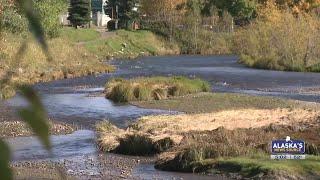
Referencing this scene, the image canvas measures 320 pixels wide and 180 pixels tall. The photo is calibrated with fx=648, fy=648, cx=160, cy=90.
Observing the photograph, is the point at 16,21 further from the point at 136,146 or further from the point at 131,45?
the point at 131,45

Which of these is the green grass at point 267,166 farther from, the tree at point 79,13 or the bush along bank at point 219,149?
the tree at point 79,13

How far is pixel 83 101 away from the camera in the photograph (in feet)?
93.0

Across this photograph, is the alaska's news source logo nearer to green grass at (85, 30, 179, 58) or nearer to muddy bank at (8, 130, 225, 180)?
muddy bank at (8, 130, 225, 180)

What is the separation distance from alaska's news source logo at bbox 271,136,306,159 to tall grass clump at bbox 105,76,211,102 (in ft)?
47.8

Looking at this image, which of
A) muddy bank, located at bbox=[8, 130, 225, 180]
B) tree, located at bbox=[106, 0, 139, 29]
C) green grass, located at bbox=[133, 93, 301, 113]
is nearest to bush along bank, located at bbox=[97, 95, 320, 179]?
muddy bank, located at bbox=[8, 130, 225, 180]

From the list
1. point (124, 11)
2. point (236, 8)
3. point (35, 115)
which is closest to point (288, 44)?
point (124, 11)

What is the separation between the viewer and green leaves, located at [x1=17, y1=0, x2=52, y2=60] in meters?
0.87

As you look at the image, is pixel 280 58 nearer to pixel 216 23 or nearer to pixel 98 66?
pixel 98 66

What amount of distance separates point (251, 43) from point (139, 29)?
26682 millimetres

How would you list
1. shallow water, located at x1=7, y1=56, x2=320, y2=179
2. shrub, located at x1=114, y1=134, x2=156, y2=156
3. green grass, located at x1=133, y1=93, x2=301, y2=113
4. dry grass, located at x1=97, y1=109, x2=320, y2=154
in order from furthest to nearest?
green grass, located at x1=133, y1=93, x2=301, y2=113 → dry grass, located at x1=97, y1=109, x2=320, y2=154 → shrub, located at x1=114, y1=134, x2=156, y2=156 → shallow water, located at x1=7, y1=56, x2=320, y2=179

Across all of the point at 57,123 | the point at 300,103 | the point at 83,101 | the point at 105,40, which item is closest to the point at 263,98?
the point at 300,103

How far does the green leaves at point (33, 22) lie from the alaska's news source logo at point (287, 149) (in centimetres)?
1341

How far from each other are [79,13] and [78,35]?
799 cm

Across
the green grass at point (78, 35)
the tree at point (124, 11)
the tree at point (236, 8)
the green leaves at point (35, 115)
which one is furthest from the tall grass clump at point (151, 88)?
the tree at point (236, 8)
